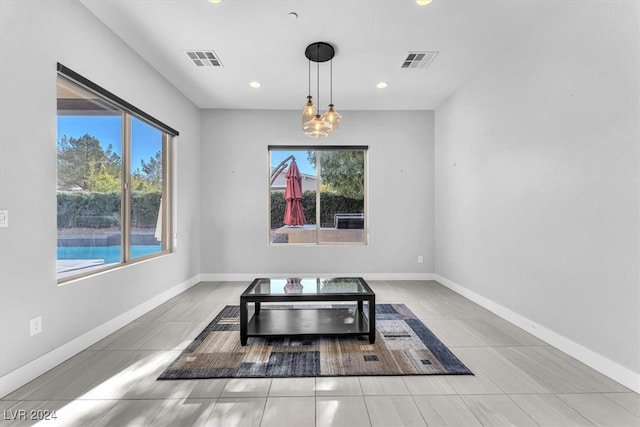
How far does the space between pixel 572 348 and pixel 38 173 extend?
4332mm

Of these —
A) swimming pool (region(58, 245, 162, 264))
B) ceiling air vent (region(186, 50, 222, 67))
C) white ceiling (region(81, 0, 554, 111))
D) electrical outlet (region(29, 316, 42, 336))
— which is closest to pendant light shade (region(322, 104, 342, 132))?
white ceiling (region(81, 0, 554, 111))

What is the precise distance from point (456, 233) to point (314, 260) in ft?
7.63

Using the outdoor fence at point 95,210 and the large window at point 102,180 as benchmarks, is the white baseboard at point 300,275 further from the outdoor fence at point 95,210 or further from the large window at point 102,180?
the outdoor fence at point 95,210

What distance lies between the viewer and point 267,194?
5.45 m

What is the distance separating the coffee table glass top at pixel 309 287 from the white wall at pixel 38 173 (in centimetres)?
141

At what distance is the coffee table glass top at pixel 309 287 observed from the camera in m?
2.79

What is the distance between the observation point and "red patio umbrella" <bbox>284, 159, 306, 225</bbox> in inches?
218

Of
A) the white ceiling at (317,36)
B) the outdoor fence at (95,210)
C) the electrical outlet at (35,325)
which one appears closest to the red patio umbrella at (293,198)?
the white ceiling at (317,36)

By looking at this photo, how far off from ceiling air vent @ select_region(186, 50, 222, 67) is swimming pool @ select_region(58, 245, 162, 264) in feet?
7.40

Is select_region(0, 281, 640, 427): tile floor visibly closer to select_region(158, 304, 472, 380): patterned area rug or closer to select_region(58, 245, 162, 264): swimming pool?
select_region(158, 304, 472, 380): patterned area rug

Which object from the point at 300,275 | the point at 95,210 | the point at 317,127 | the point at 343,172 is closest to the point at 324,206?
the point at 343,172

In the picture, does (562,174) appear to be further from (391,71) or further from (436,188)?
(436,188)

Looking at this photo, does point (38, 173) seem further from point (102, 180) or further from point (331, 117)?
point (331, 117)

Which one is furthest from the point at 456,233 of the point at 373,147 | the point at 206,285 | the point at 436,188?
the point at 206,285
